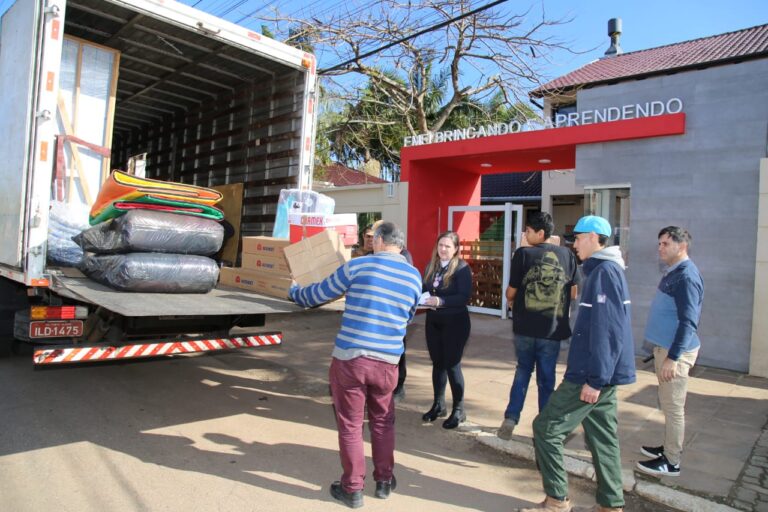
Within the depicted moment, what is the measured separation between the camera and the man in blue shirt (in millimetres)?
3600

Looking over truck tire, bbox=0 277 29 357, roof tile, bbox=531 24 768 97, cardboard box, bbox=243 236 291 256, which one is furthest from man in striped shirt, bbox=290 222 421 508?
roof tile, bbox=531 24 768 97

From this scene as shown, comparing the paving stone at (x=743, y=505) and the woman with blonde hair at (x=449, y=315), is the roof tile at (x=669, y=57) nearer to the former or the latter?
the woman with blonde hair at (x=449, y=315)

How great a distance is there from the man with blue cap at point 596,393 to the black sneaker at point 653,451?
1069 mm

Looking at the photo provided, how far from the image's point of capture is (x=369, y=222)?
1259 cm

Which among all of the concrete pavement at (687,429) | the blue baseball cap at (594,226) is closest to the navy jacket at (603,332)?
the blue baseball cap at (594,226)

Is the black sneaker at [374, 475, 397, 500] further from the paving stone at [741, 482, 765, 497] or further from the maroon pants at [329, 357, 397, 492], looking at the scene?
the paving stone at [741, 482, 765, 497]

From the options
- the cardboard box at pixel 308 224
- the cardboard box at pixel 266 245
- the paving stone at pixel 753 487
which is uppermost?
the cardboard box at pixel 308 224

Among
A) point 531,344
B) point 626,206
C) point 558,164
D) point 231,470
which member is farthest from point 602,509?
point 558,164

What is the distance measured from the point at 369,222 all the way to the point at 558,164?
4354 millimetres

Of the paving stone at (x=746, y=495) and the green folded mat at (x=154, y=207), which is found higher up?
the green folded mat at (x=154, y=207)

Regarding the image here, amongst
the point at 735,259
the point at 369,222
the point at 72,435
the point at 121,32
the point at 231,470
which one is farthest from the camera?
the point at 369,222

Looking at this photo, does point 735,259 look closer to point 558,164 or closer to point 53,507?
point 558,164

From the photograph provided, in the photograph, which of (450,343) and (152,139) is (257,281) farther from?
(152,139)

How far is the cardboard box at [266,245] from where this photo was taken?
473 centimetres
